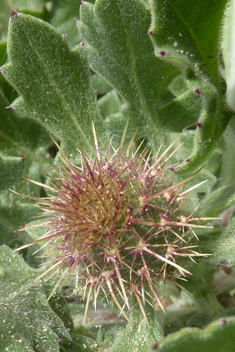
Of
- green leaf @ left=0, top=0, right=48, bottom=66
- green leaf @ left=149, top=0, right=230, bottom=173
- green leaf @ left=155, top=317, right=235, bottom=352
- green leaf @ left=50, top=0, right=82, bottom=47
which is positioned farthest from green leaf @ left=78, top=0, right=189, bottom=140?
green leaf @ left=155, top=317, right=235, bottom=352

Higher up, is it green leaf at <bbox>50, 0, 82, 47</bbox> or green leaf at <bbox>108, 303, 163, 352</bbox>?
green leaf at <bbox>50, 0, 82, 47</bbox>

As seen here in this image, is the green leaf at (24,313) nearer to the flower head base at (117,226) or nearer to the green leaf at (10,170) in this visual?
the flower head base at (117,226)

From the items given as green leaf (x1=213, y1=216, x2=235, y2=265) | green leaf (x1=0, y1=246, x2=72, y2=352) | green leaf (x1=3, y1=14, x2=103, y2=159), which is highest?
green leaf (x1=3, y1=14, x2=103, y2=159)

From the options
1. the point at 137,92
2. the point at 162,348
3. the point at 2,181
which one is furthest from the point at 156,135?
the point at 162,348

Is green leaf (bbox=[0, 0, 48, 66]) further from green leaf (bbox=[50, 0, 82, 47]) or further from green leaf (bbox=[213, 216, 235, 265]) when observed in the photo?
green leaf (bbox=[213, 216, 235, 265])

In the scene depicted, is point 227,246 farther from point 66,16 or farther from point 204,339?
point 66,16

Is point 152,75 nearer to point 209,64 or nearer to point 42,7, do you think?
point 209,64
